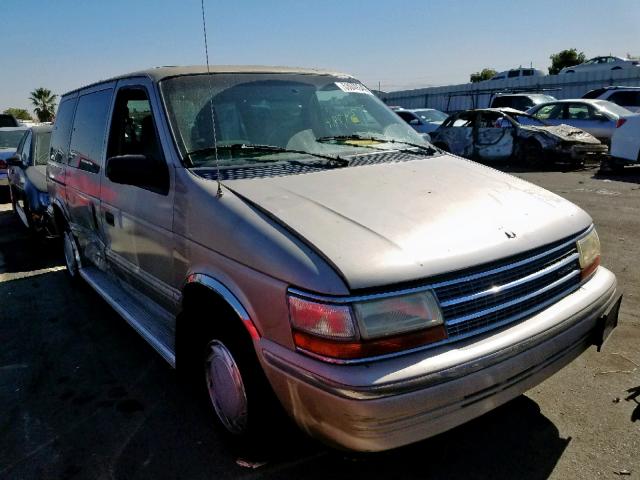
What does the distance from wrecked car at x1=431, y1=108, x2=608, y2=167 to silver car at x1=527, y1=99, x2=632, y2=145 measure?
1.24m

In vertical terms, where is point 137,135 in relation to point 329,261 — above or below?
above

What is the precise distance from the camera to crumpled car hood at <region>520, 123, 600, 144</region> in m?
12.5

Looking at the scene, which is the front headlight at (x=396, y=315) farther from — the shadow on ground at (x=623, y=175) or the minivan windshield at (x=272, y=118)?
the shadow on ground at (x=623, y=175)

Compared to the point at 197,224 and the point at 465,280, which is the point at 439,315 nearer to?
the point at 465,280

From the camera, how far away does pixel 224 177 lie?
2.65 metres

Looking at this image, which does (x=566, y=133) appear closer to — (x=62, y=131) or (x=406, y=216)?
(x=62, y=131)

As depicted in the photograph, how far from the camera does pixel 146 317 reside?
338 cm

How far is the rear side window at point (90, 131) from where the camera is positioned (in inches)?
154

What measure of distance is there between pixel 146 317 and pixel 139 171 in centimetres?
109

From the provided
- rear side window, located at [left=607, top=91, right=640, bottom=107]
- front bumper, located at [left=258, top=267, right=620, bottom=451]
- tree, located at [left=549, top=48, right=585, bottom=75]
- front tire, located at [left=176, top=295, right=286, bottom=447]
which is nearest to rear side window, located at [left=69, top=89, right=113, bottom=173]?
front tire, located at [left=176, top=295, right=286, bottom=447]

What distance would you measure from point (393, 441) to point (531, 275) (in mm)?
964

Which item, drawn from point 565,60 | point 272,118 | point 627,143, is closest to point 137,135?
point 272,118

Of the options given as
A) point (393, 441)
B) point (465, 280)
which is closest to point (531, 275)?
point (465, 280)

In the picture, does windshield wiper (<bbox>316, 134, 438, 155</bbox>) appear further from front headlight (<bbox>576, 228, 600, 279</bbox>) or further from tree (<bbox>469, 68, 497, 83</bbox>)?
tree (<bbox>469, 68, 497, 83</bbox>)
